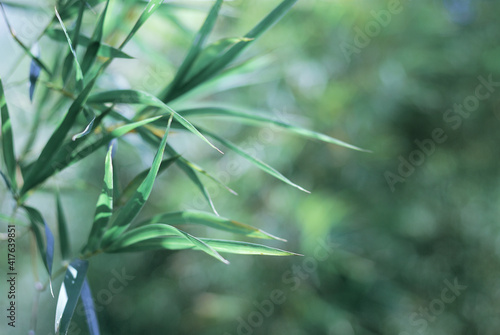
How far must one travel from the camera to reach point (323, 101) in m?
1.65

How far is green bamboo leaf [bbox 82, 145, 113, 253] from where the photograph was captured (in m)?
0.60

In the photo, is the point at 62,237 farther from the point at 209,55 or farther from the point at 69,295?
the point at 209,55

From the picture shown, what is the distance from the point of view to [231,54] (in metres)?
0.74

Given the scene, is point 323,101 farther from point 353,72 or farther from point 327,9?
point 327,9

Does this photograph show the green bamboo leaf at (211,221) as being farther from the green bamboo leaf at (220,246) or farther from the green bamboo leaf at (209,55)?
the green bamboo leaf at (209,55)

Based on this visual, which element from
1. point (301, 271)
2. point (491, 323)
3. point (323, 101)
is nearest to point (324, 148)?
point (323, 101)

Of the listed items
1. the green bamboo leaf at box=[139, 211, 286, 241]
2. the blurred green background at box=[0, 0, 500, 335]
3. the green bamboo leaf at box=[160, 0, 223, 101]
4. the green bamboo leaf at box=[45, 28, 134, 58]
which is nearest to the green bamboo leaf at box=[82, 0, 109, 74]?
the green bamboo leaf at box=[45, 28, 134, 58]

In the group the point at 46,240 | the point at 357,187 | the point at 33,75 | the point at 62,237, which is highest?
the point at 33,75

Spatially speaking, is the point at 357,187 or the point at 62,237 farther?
the point at 357,187

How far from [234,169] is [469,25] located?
880mm

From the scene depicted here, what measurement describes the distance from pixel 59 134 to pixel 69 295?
0.20 meters

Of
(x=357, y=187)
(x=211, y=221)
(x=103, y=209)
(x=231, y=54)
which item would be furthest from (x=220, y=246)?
(x=357, y=187)

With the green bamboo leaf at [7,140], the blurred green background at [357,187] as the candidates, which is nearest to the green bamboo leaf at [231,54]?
the green bamboo leaf at [7,140]

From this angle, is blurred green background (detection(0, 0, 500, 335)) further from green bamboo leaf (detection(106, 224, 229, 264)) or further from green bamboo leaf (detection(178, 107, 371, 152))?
green bamboo leaf (detection(106, 224, 229, 264))
